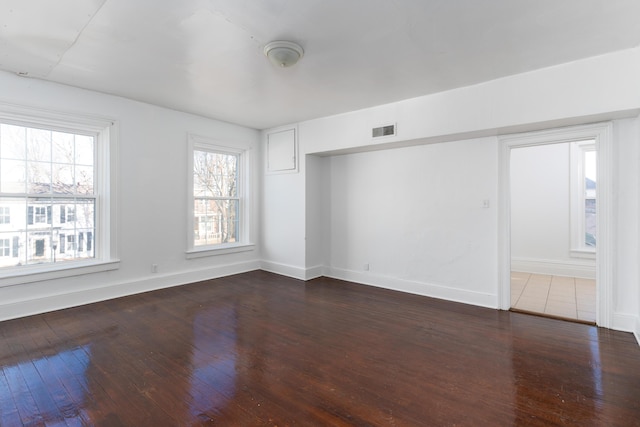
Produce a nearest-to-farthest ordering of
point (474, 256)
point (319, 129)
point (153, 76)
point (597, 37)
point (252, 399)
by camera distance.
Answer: point (252, 399) < point (597, 37) < point (153, 76) < point (474, 256) < point (319, 129)

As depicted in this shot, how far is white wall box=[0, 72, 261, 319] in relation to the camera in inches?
136

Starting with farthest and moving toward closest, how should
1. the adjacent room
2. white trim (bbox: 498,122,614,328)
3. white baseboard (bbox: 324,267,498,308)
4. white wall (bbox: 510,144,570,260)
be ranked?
white wall (bbox: 510,144,570,260) < white baseboard (bbox: 324,267,498,308) < white trim (bbox: 498,122,614,328) < the adjacent room

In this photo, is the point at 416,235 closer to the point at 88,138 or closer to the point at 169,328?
the point at 169,328

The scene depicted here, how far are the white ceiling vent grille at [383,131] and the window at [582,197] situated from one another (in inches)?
135

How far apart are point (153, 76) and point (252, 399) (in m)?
3.27

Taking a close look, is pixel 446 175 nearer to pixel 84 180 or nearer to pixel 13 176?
pixel 84 180

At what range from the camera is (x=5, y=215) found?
3.40 meters

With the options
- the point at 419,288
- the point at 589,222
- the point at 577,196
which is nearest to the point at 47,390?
the point at 419,288

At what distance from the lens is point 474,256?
3941 mm

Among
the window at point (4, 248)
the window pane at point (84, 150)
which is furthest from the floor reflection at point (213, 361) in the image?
the window pane at point (84, 150)

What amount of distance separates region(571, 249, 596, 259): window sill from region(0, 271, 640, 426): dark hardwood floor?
263 centimetres

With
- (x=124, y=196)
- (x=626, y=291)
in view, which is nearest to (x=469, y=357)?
(x=626, y=291)

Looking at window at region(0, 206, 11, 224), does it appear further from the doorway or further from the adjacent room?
the doorway

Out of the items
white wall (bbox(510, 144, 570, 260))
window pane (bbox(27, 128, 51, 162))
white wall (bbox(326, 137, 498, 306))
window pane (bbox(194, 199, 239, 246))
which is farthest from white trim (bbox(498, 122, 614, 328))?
window pane (bbox(27, 128, 51, 162))
